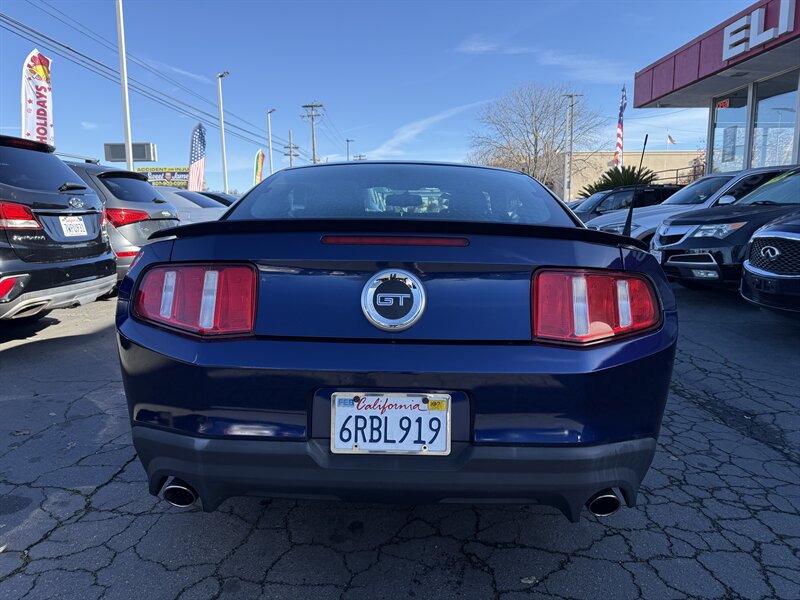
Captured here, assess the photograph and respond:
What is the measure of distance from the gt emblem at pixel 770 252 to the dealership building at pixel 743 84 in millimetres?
9240

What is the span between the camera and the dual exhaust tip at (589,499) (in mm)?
1742

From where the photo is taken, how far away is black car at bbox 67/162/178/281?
626 cm

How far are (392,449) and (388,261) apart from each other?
569 millimetres

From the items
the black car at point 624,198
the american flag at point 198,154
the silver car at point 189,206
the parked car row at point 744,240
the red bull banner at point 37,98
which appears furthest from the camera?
the american flag at point 198,154

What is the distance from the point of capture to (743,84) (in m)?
15.5

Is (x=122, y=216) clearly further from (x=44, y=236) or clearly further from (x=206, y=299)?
(x=206, y=299)

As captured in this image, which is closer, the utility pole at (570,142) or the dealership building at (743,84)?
the dealership building at (743,84)

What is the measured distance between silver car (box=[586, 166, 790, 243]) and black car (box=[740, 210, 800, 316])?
8.41ft

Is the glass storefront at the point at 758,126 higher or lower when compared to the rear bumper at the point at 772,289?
Result: higher

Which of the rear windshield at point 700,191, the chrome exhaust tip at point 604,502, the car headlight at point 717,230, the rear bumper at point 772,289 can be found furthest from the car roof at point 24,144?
the rear windshield at point 700,191

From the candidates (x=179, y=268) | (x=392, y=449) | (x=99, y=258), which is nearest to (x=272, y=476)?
(x=392, y=449)

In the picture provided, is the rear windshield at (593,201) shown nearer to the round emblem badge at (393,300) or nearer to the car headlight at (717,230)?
the car headlight at (717,230)

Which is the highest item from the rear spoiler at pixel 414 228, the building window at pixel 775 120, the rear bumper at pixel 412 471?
the building window at pixel 775 120

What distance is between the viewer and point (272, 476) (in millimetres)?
1679
